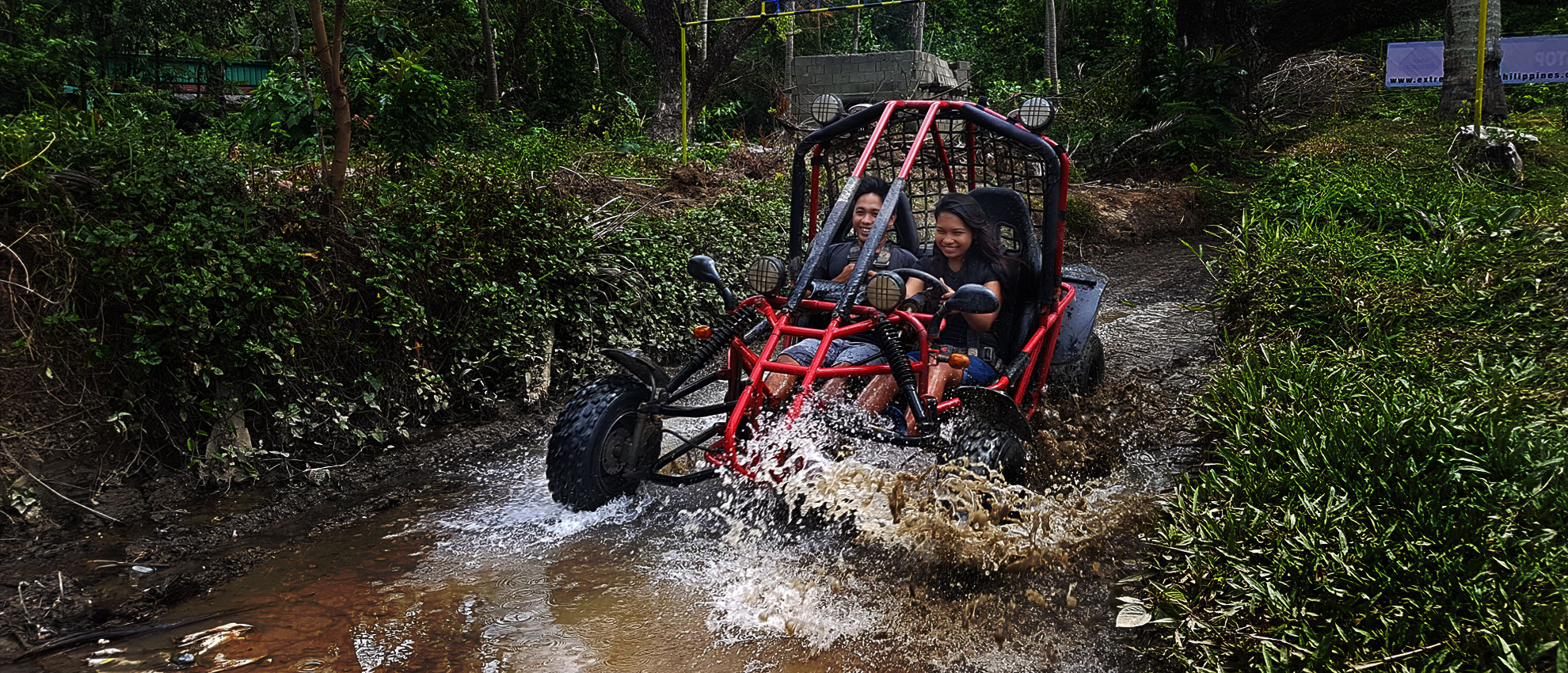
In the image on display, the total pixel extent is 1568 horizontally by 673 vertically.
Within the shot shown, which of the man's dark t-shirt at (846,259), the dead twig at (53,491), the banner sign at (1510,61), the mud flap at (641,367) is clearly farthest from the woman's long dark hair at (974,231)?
the banner sign at (1510,61)

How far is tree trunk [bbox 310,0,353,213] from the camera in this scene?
15.8 ft

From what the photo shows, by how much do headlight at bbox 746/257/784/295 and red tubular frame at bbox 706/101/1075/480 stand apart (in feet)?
0.18

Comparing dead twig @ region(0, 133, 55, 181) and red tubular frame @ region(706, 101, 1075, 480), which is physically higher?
dead twig @ region(0, 133, 55, 181)

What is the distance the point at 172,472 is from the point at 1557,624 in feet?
16.3

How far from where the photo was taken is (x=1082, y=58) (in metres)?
26.9

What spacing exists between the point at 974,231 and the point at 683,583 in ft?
7.31

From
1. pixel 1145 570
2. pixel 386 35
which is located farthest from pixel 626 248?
pixel 386 35

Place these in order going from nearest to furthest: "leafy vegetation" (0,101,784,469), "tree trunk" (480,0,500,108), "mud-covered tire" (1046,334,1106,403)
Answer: "leafy vegetation" (0,101,784,469)
"mud-covered tire" (1046,334,1106,403)
"tree trunk" (480,0,500,108)

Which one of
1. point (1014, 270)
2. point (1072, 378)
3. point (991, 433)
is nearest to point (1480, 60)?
point (1072, 378)

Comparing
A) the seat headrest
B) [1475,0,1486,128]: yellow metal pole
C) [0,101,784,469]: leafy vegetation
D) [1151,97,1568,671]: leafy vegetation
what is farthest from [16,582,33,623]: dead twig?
[1475,0,1486,128]: yellow metal pole

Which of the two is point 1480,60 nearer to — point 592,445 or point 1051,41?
point 592,445

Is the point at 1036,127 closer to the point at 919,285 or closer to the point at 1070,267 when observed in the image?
the point at 919,285

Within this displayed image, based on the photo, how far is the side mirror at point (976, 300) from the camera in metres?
3.69

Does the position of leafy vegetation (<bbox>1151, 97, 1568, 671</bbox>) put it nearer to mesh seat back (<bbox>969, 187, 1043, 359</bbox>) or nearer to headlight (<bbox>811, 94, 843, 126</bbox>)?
mesh seat back (<bbox>969, 187, 1043, 359</bbox>)
